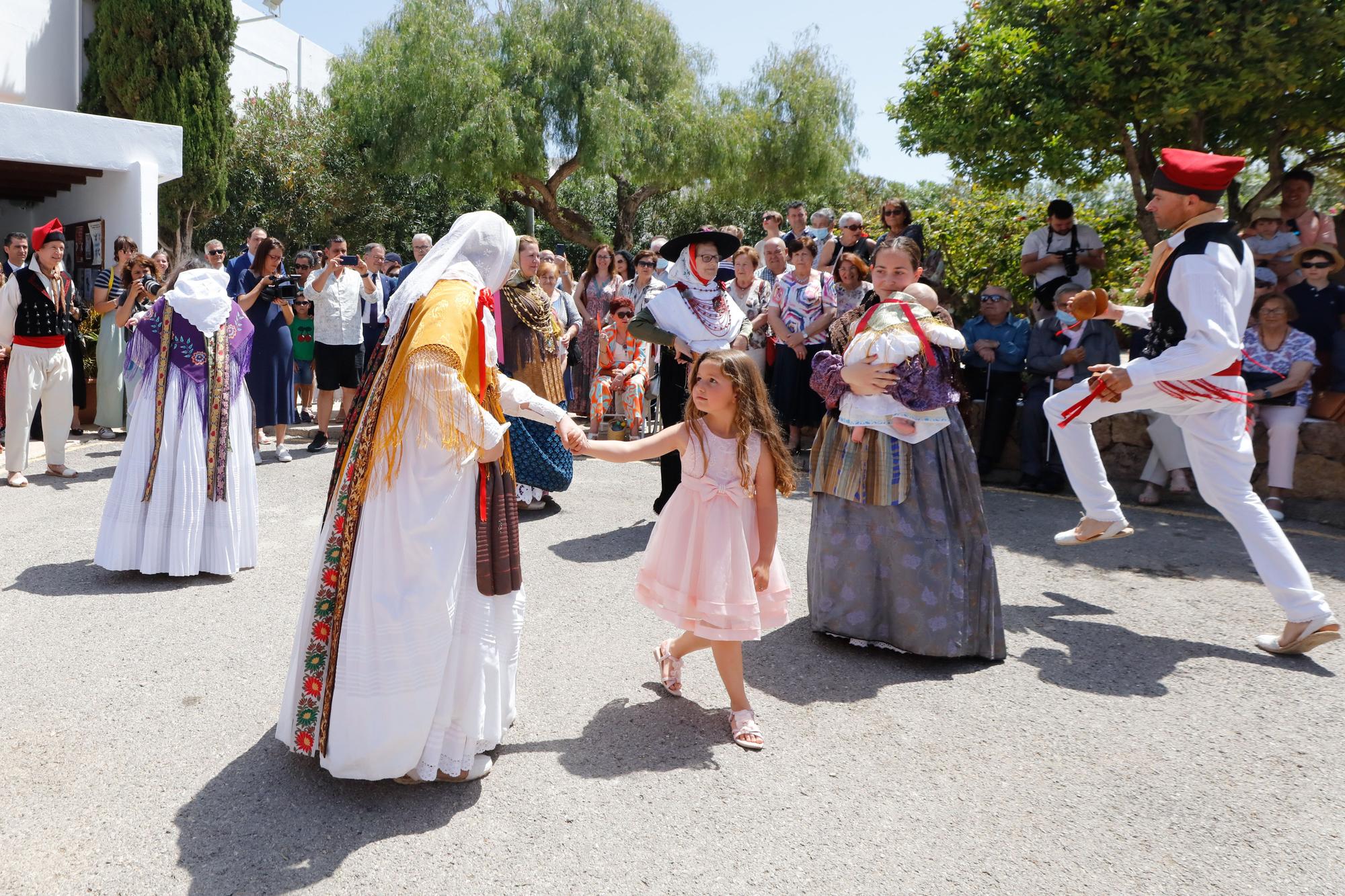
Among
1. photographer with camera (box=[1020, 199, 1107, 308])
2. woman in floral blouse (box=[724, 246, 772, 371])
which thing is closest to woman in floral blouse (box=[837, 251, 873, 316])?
woman in floral blouse (box=[724, 246, 772, 371])

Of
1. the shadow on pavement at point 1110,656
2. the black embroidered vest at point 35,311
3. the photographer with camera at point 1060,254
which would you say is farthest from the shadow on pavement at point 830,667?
the black embroidered vest at point 35,311

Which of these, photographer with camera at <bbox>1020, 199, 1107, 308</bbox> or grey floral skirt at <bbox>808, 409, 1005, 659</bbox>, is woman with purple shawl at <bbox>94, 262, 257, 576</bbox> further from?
photographer with camera at <bbox>1020, 199, 1107, 308</bbox>

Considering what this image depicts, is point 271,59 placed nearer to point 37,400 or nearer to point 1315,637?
point 37,400

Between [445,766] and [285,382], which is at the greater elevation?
[285,382]

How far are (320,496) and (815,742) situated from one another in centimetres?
517

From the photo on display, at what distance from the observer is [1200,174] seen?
15.3ft

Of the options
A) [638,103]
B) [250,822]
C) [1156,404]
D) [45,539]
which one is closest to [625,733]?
[250,822]

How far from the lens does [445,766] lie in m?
3.25

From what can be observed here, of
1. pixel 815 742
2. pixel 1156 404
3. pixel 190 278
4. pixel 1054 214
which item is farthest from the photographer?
pixel 1054 214

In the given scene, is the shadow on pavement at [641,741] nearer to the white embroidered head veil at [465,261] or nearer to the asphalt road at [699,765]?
the asphalt road at [699,765]

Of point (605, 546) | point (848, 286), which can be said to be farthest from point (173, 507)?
point (848, 286)

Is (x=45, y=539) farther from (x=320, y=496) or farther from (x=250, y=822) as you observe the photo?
(x=250, y=822)

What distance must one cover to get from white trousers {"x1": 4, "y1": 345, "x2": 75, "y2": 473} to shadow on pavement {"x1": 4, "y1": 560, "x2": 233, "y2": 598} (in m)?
2.87

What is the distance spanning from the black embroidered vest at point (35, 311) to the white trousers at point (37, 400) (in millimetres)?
165
